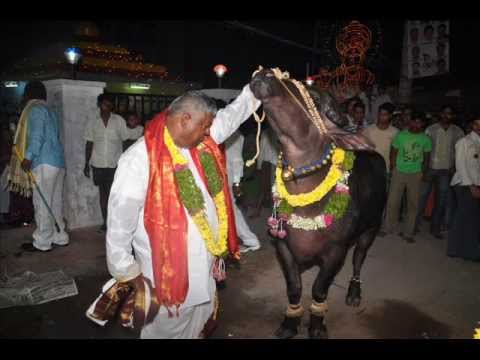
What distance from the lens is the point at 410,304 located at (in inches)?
165

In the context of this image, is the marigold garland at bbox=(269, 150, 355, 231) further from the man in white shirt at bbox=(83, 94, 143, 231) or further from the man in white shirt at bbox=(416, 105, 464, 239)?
the man in white shirt at bbox=(416, 105, 464, 239)

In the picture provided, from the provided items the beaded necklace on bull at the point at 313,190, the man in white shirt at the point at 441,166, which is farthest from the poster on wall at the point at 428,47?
the beaded necklace on bull at the point at 313,190

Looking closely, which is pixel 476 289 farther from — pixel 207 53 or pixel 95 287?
pixel 207 53

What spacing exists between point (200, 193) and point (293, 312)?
64.8 inches

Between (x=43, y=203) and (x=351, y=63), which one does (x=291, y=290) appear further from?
(x=351, y=63)

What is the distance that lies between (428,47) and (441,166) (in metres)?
6.41

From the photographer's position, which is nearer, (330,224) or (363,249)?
(330,224)

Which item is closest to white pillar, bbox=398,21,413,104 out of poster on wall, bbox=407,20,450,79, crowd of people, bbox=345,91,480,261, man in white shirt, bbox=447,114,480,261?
poster on wall, bbox=407,20,450,79

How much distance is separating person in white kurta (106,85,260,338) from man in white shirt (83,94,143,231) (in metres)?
3.92

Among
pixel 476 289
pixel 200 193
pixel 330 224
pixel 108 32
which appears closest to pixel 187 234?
pixel 200 193

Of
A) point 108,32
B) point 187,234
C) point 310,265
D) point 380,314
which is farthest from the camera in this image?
point 108,32

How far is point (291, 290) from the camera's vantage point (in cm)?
349

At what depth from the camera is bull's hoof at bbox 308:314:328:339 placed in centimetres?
343

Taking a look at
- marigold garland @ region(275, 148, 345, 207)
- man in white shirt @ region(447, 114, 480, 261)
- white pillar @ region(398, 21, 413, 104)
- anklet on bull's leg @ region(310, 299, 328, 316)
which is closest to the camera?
marigold garland @ region(275, 148, 345, 207)
